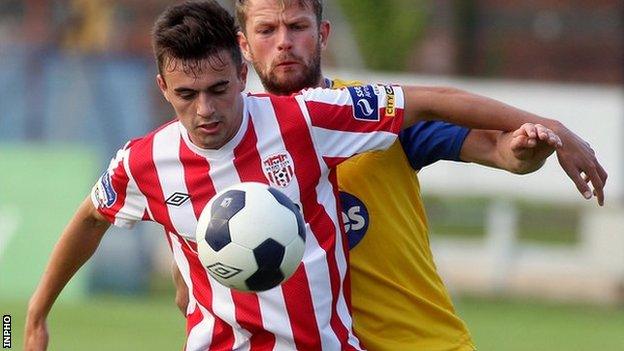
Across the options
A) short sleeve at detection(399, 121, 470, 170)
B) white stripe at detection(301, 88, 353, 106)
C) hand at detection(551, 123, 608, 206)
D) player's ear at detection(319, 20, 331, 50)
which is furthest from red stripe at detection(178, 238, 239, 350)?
hand at detection(551, 123, 608, 206)

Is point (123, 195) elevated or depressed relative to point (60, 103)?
elevated

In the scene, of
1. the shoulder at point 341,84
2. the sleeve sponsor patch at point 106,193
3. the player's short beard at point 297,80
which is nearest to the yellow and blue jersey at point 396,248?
the shoulder at point 341,84

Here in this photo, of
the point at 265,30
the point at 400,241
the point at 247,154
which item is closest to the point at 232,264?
the point at 247,154

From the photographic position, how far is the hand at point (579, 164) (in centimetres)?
605

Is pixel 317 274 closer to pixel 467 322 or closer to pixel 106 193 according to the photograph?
pixel 106 193

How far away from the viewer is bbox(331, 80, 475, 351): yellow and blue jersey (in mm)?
6418

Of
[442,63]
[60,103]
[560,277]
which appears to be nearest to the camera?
[60,103]

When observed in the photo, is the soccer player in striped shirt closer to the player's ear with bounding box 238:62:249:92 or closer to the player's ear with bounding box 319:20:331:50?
the player's ear with bounding box 238:62:249:92

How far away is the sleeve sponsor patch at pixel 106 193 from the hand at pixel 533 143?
1.69 meters

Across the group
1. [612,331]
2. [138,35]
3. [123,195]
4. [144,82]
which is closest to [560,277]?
[612,331]

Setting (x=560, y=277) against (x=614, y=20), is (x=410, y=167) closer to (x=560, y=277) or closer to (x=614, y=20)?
(x=560, y=277)

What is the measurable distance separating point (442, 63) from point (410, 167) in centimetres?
2522

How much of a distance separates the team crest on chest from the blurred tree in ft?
71.5

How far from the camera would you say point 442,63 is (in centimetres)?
3156
